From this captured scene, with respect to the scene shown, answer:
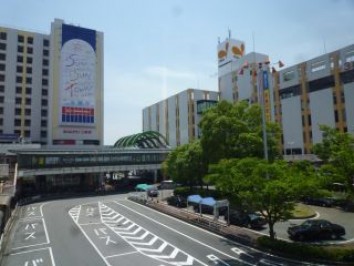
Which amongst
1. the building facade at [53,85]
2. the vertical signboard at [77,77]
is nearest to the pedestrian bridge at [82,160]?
the building facade at [53,85]

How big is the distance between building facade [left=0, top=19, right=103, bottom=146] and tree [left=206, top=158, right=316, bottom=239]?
224ft

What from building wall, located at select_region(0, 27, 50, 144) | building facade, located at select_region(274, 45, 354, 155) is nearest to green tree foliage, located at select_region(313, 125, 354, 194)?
building facade, located at select_region(274, 45, 354, 155)

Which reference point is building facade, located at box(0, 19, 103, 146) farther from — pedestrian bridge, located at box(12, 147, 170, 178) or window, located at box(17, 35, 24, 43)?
pedestrian bridge, located at box(12, 147, 170, 178)

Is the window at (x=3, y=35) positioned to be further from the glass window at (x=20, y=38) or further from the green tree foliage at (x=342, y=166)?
the green tree foliage at (x=342, y=166)

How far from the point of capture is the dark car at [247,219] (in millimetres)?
36500

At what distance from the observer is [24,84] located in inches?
3716

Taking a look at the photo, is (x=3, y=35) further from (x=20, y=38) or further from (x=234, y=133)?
(x=234, y=133)

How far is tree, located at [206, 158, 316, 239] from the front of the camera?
1025 inches

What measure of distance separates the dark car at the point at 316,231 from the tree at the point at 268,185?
3.97m

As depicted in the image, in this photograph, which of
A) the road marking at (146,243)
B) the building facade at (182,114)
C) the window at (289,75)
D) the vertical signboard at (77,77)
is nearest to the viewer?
the road marking at (146,243)

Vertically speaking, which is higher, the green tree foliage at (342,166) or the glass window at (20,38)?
the glass window at (20,38)

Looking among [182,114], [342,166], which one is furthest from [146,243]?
[182,114]

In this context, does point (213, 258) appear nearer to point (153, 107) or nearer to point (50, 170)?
point (50, 170)

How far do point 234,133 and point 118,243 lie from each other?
78.5 feet
